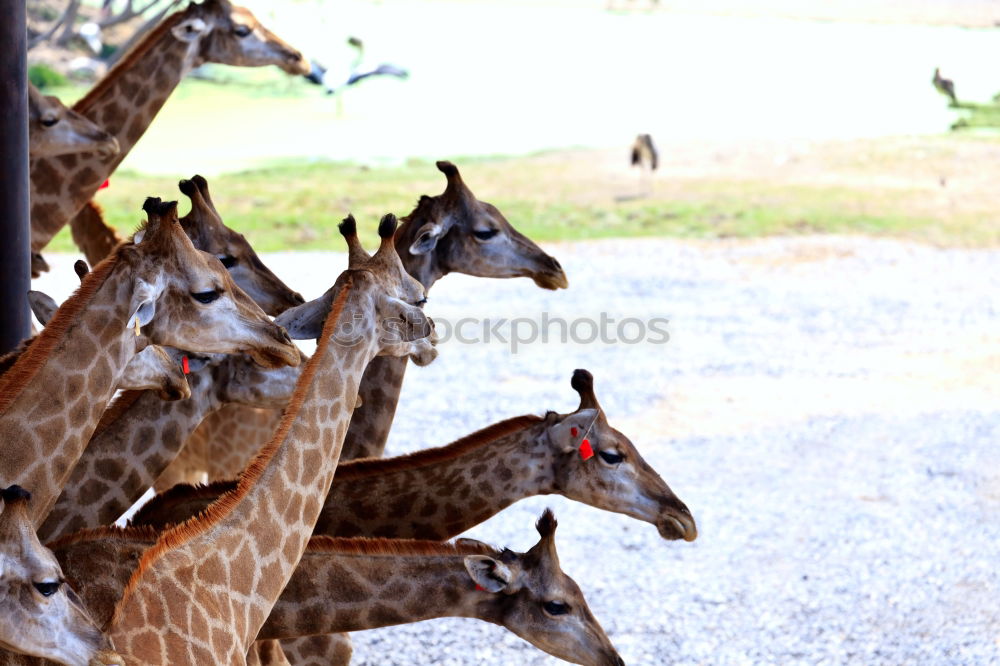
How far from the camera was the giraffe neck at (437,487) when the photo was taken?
4.72 metres

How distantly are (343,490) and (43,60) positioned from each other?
899 inches

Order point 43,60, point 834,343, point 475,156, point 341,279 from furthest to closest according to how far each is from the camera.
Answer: point 43,60 → point 475,156 → point 834,343 → point 341,279

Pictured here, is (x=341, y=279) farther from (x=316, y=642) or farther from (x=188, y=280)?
(x=316, y=642)

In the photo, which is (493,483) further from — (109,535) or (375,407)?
(109,535)

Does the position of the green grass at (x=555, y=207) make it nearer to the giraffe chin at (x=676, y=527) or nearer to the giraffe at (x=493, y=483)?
the giraffe at (x=493, y=483)

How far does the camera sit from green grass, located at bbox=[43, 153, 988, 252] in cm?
1559

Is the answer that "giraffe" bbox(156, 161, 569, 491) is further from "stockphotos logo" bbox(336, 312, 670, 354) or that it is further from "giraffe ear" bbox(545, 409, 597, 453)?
"stockphotos logo" bbox(336, 312, 670, 354)

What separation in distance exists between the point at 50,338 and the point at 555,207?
13494mm

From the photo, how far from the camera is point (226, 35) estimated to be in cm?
672

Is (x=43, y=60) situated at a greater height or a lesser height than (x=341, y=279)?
lesser

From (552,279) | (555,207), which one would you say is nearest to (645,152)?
(555,207)

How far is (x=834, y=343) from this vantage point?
12.0 m

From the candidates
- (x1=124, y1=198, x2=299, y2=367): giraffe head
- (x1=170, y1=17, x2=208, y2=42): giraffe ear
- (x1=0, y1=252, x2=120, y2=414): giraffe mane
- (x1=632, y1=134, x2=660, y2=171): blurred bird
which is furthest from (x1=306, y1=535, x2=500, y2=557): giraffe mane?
(x1=632, y1=134, x2=660, y2=171): blurred bird

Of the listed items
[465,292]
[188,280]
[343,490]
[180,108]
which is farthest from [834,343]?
[180,108]
